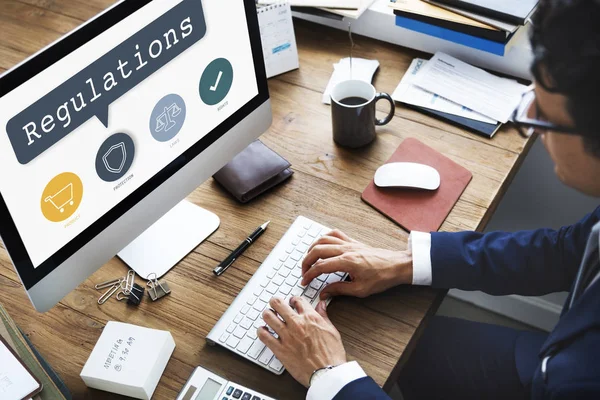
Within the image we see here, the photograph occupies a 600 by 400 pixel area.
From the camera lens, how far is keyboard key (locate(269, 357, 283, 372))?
3.44 ft

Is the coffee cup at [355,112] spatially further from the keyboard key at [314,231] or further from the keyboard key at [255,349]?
the keyboard key at [255,349]

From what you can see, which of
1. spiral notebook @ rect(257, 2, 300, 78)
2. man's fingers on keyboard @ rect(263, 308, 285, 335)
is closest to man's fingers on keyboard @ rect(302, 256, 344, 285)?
man's fingers on keyboard @ rect(263, 308, 285, 335)

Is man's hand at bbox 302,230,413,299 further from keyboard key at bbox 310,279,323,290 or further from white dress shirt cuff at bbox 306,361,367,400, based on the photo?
white dress shirt cuff at bbox 306,361,367,400

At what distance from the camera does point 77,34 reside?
2.90 ft

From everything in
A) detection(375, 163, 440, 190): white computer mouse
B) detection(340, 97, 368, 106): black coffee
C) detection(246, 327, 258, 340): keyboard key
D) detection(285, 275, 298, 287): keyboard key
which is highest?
detection(340, 97, 368, 106): black coffee

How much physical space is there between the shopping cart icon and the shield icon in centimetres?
7

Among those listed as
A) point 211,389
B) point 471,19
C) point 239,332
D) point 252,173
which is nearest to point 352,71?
point 471,19

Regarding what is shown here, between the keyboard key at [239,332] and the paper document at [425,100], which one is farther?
the paper document at [425,100]

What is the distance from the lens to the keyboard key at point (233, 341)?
42.3 inches

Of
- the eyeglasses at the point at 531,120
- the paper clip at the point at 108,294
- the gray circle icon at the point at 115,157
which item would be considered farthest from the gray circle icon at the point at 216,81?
the eyeglasses at the point at 531,120

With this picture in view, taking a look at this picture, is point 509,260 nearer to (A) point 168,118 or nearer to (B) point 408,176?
(B) point 408,176

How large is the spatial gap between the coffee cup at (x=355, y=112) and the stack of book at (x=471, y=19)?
25 cm

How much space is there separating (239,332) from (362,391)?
0.23 m

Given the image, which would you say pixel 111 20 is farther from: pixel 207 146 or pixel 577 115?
→ pixel 577 115
